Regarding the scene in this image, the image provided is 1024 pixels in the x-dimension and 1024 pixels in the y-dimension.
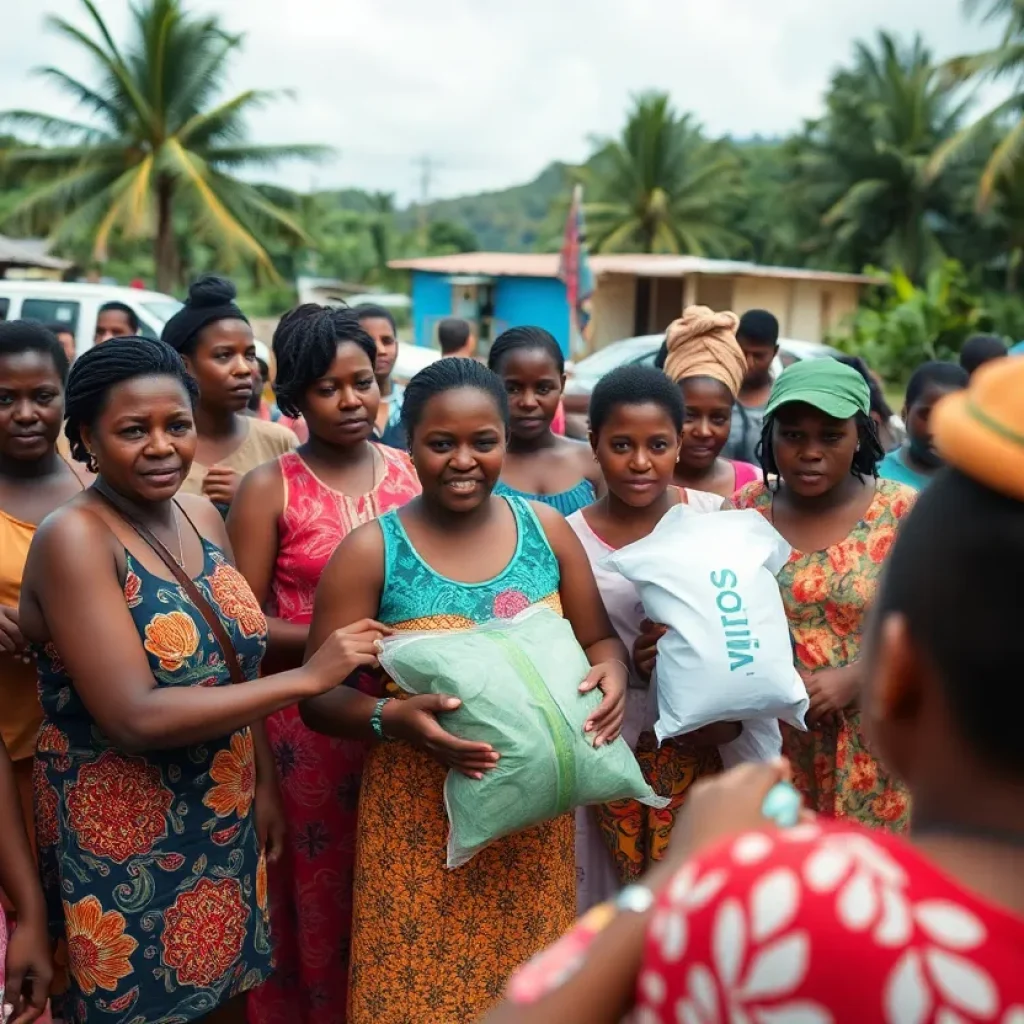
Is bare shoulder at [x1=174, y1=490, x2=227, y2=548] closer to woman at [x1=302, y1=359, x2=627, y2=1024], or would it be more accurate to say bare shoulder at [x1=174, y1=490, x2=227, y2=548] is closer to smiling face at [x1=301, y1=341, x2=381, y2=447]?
woman at [x1=302, y1=359, x2=627, y2=1024]

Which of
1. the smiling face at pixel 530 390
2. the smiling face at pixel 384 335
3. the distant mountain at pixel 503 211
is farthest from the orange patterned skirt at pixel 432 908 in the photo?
the distant mountain at pixel 503 211

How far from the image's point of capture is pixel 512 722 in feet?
7.56

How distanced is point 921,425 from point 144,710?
3.55 metres

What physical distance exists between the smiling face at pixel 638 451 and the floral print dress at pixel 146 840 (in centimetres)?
119

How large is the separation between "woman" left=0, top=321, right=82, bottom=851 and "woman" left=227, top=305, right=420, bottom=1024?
0.53 meters

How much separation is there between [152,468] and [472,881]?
44.6 inches

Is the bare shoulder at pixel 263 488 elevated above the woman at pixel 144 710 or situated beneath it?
elevated above

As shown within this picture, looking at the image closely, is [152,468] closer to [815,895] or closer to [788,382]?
[788,382]

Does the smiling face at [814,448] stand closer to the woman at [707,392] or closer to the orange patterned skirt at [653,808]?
the orange patterned skirt at [653,808]

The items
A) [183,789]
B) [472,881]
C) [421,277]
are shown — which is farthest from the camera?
[421,277]

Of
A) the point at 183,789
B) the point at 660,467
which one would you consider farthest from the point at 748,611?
the point at 183,789

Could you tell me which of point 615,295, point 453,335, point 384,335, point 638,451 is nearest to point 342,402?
point 638,451

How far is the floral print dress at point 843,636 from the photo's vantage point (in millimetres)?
2904

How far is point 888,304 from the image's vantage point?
→ 23.7 metres
